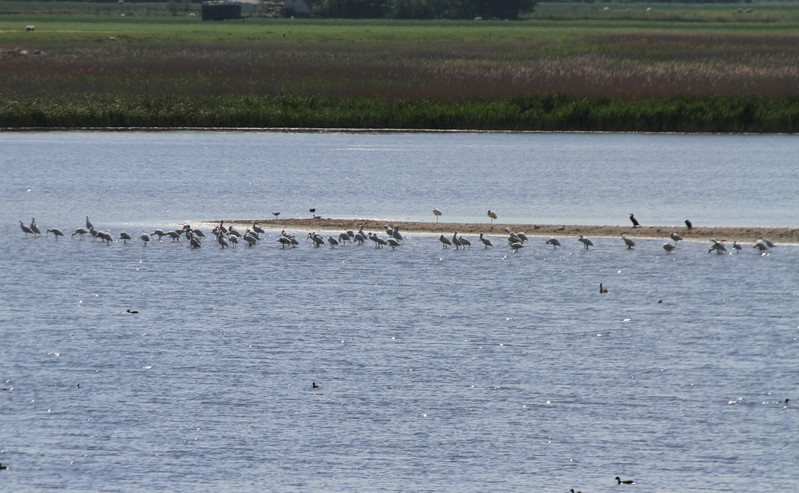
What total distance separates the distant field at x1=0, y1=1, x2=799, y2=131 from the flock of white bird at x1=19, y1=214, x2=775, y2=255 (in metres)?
22.6

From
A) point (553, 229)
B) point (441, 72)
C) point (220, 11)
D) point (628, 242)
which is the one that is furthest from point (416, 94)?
point (220, 11)

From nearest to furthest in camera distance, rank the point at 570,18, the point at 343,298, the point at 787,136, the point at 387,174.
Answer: the point at 343,298, the point at 387,174, the point at 787,136, the point at 570,18

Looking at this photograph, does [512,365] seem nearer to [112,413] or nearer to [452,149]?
[112,413]

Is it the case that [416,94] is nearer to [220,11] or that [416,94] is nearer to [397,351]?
[397,351]

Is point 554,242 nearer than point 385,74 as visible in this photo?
Yes

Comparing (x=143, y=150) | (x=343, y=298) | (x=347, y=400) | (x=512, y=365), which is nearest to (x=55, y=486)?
(x=347, y=400)

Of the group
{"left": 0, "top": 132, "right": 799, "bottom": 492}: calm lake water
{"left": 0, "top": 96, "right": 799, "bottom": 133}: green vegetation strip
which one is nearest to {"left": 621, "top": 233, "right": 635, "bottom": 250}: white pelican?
{"left": 0, "top": 132, "right": 799, "bottom": 492}: calm lake water

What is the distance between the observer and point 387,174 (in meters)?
35.2

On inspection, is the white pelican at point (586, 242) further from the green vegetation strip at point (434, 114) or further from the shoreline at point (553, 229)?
the green vegetation strip at point (434, 114)

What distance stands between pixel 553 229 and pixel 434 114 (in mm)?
21704

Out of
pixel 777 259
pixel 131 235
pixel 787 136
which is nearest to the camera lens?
pixel 777 259

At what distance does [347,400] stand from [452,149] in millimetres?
29860

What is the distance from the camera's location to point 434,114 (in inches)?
1823

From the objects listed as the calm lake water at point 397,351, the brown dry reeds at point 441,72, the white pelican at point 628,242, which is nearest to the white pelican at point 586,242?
the calm lake water at point 397,351
